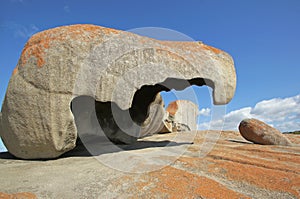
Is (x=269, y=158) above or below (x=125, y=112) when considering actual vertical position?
below

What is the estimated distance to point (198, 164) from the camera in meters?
2.81

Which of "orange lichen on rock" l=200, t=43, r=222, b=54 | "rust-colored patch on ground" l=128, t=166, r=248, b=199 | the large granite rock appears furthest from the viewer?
"orange lichen on rock" l=200, t=43, r=222, b=54

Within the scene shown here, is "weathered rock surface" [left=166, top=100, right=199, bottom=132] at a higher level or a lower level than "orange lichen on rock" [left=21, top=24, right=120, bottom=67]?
lower

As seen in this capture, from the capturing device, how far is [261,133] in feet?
17.5

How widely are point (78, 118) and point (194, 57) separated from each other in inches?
95.5

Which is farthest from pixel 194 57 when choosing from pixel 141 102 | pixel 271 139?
pixel 271 139

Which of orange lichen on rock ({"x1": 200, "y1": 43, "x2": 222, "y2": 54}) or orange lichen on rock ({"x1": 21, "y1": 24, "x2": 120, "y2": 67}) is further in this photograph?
orange lichen on rock ({"x1": 200, "y1": 43, "x2": 222, "y2": 54})

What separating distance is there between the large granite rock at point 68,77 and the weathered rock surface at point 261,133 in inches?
111

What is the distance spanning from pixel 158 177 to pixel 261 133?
4.00m

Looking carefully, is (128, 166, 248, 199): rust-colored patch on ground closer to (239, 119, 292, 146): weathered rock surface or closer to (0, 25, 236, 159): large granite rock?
(0, 25, 236, 159): large granite rock

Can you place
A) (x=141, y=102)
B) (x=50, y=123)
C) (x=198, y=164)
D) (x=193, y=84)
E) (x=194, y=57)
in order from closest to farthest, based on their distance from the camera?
(x=198, y=164)
(x=50, y=123)
(x=194, y=57)
(x=193, y=84)
(x=141, y=102)

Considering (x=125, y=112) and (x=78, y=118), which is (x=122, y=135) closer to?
(x=125, y=112)

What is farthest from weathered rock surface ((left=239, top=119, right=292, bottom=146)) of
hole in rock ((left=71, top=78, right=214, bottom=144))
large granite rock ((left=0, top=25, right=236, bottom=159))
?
large granite rock ((left=0, top=25, right=236, bottom=159))

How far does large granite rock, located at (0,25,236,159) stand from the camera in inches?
124
